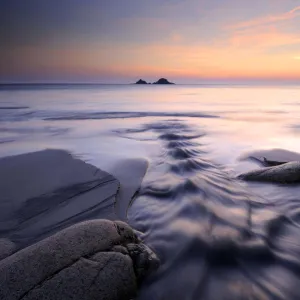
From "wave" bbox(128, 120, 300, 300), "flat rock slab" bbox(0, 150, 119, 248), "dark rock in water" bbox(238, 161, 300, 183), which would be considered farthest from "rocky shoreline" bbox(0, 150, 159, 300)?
"dark rock in water" bbox(238, 161, 300, 183)

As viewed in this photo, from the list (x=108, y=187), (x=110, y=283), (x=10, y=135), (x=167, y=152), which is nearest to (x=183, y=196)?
(x=108, y=187)

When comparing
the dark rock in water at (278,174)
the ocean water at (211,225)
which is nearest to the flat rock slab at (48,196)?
the ocean water at (211,225)

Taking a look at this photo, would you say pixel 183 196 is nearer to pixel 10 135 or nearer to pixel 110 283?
pixel 110 283

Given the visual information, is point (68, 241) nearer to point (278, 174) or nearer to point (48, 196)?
point (48, 196)

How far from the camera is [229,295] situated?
2.92m

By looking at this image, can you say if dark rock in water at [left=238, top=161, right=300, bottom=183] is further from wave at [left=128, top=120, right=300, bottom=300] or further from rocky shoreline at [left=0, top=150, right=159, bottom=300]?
rocky shoreline at [left=0, top=150, right=159, bottom=300]

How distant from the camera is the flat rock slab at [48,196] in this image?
4070mm

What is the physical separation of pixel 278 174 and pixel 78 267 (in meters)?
5.02

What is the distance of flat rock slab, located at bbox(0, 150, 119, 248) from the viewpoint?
4070 mm

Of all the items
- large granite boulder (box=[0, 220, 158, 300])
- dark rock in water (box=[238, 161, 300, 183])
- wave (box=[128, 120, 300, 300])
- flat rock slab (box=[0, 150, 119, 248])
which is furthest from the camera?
dark rock in water (box=[238, 161, 300, 183])

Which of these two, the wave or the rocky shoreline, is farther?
the wave

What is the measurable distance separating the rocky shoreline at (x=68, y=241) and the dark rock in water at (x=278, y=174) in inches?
102

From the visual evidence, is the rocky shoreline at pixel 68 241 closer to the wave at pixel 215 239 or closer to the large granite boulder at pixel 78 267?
the large granite boulder at pixel 78 267

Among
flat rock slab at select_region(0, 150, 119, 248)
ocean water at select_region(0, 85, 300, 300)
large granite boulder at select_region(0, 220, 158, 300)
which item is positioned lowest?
ocean water at select_region(0, 85, 300, 300)
